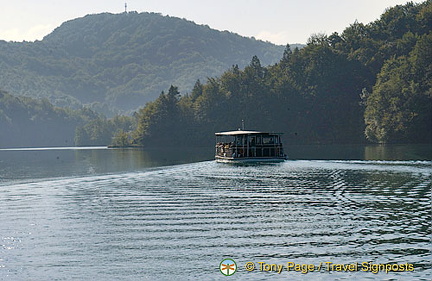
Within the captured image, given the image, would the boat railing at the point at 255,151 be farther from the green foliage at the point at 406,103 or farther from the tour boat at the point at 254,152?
the green foliage at the point at 406,103

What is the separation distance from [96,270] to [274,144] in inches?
2626

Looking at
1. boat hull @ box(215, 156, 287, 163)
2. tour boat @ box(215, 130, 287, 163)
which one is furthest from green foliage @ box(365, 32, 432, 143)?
boat hull @ box(215, 156, 287, 163)

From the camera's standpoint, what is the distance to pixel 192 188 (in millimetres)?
51844

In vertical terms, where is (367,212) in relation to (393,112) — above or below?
below

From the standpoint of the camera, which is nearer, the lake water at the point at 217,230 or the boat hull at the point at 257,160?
the lake water at the point at 217,230

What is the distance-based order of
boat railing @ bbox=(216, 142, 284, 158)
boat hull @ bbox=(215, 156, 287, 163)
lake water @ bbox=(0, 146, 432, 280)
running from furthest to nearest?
boat railing @ bbox=(216, 142, 284, 158), boat hull @ bbox=(215, 156, 287, 163), lake water @ bbox=(0, 146, 432, 280)

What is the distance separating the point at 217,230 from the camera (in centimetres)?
3145

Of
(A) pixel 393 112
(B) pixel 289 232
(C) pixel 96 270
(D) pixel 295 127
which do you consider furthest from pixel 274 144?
(D) pixel 295 127

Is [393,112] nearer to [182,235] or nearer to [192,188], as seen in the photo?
[192,188]

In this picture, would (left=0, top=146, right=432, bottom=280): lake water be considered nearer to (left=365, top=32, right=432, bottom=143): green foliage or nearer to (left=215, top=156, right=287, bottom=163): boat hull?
(left=215, top=156, right=287, bottom=163): boat hull

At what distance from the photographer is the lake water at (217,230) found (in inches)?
951

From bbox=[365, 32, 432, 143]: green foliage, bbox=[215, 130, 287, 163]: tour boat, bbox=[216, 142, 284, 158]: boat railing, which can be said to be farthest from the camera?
bbox=[365, 32, 432, 143]: green foliage

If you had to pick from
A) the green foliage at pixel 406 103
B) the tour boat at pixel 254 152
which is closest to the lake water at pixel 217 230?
the tour boat at pixel 254 152

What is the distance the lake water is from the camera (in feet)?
79.3
